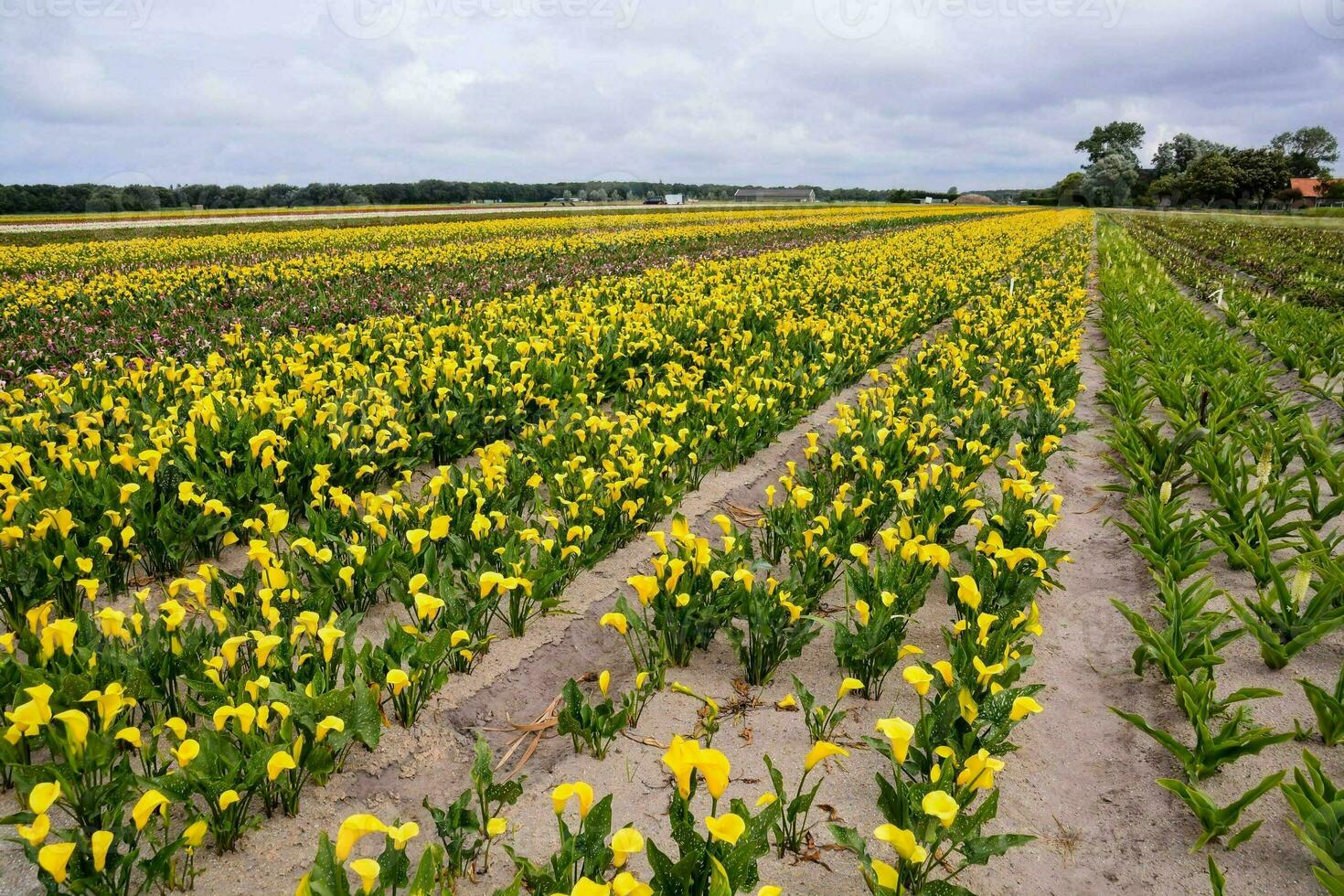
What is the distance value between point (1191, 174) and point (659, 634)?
11194 cm

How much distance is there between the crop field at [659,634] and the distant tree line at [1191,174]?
102 metres

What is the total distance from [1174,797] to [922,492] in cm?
221

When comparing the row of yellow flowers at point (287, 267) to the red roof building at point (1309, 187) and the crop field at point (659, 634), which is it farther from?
the red roof building at point (1309, 187)

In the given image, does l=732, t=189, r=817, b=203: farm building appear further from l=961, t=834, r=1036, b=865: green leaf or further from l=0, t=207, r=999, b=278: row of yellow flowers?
l=961, t=834, r=1036, b=865: green leaf

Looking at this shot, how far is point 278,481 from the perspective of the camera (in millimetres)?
4566

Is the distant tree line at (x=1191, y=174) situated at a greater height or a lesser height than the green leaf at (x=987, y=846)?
greater

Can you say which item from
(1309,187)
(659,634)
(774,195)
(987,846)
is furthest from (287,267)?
(1309,187)

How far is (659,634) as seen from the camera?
143 inches

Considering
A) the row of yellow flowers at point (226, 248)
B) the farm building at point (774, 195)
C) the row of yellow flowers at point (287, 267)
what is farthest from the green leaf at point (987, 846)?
the farm building at point (774, 195)

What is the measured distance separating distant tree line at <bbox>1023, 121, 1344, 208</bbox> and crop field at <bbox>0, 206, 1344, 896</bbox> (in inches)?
4019

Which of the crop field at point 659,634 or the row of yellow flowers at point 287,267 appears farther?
the row of yellow flowers at point 287,267

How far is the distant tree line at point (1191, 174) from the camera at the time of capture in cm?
8381

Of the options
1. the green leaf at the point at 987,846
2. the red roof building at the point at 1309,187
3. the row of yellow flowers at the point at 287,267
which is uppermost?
the red roof building at the point at 1309,187

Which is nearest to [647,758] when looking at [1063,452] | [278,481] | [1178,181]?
[278,481]
